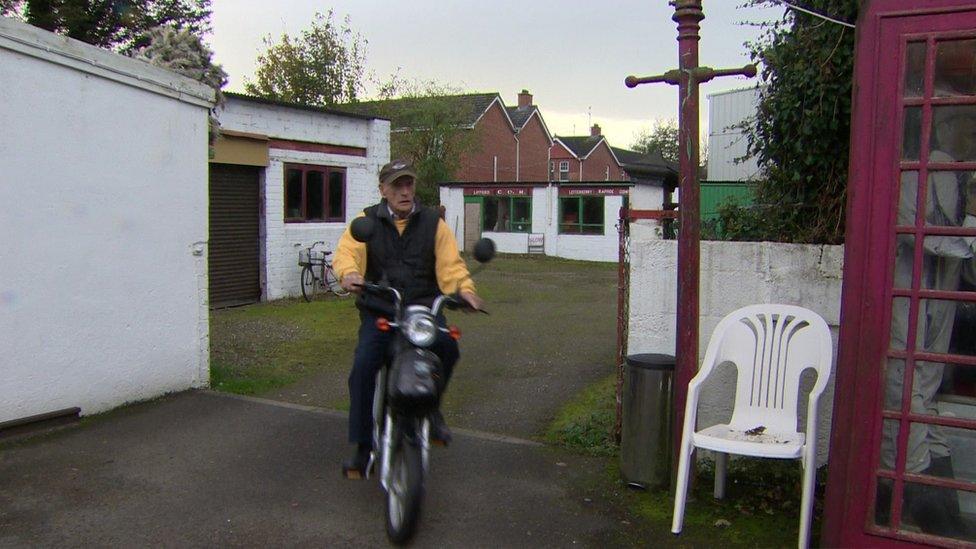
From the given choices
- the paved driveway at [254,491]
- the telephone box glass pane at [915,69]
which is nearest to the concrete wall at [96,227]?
the paved driveway at [254,491]

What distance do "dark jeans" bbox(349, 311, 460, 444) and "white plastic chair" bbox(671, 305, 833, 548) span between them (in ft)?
4.33

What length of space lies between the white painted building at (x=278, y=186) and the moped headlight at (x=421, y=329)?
9.87m

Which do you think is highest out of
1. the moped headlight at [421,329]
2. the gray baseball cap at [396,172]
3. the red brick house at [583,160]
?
the red brick house at [583,160]

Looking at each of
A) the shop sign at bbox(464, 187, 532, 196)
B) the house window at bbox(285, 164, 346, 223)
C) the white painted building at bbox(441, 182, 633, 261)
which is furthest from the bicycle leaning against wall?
the shop sign at bbox(464, 187, 532, 196)

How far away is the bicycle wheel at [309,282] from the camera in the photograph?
15.3 meters

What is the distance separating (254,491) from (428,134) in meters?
32.4

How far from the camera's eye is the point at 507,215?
33.1m

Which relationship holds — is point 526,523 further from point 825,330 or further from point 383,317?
point 825,330

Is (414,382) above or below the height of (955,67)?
below

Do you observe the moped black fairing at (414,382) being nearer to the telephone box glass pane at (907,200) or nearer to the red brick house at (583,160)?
the telephone box glass pane at (907,200)

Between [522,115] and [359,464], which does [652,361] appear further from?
[522,115]

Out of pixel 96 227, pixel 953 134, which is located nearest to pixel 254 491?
pixel 96 227

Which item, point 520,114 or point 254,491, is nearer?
point 254,491

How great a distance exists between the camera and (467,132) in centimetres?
3778
